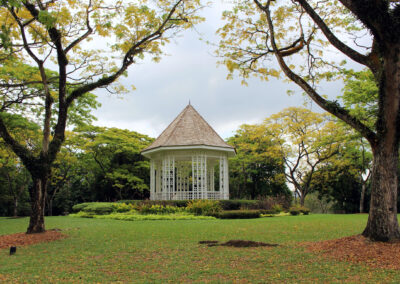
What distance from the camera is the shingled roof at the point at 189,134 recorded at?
20.0m

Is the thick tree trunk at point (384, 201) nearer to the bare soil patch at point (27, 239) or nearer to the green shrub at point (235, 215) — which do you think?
the bare soil patch at point (27, 239)

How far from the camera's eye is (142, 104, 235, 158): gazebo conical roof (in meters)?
19.9

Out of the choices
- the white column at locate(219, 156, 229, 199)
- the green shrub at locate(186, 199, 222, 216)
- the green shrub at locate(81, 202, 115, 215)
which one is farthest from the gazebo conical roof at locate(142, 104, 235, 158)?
the green shrub at locate(81, 202, 115, 215)

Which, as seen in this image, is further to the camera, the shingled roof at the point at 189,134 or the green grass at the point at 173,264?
the shingled roof at the point at 189,134

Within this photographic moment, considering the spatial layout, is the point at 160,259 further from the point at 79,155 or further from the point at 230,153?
the point at 79,155

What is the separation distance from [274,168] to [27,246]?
1034 inches

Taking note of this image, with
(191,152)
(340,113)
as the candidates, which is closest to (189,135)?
(191,152)

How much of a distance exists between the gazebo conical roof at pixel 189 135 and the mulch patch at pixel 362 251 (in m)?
12.9

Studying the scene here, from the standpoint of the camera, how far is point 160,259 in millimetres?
A: 6352

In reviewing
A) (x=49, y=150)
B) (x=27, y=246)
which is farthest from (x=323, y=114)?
(x=27, y=246)

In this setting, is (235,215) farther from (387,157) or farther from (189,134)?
(387,157)

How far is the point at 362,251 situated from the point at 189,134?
15190mm

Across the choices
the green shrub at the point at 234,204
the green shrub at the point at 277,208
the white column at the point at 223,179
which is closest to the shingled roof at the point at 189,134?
the white column at the point at 223,179

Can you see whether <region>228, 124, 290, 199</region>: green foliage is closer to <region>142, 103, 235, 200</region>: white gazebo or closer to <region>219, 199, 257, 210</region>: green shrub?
<region>142, 103, 235, 200</region>: white gazebo
